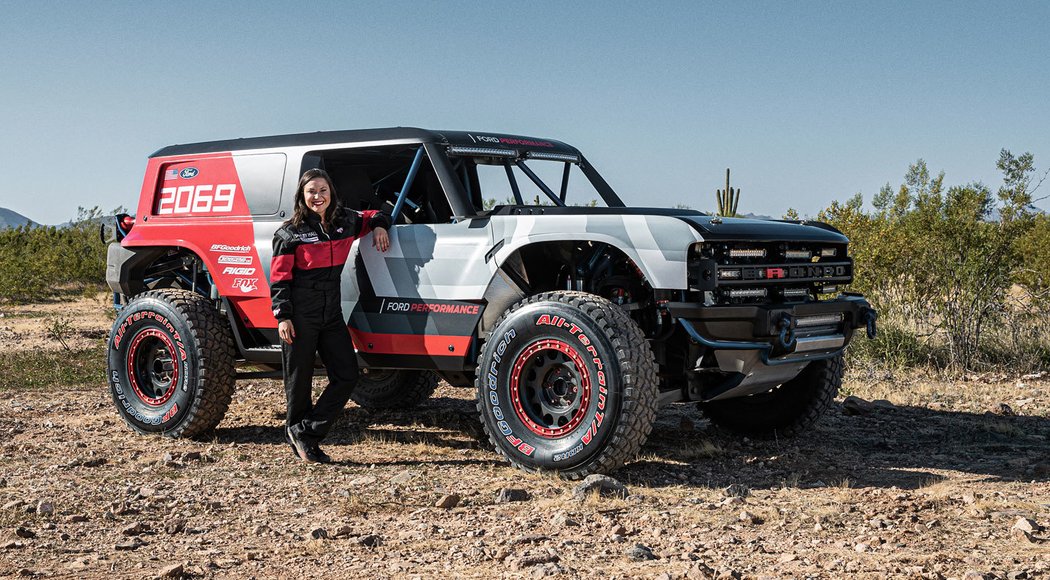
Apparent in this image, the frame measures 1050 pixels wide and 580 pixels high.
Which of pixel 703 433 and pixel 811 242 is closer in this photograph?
pixel 811 242

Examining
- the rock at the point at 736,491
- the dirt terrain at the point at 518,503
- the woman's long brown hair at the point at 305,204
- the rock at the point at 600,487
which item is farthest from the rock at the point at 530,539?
the woman's long brown hair at the point at 305,204

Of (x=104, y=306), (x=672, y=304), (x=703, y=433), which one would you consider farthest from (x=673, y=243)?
(x=104, y=306)

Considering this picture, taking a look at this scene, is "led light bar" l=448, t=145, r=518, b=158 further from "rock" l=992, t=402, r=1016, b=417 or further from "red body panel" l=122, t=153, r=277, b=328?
"rock" l=992, t=402, r=1016, b=417

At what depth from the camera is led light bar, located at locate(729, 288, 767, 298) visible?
6258mm

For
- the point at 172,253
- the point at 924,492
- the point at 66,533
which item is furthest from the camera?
the point at 172,253

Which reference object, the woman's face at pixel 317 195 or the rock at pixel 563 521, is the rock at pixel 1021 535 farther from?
the woman's face at pixel 317 195

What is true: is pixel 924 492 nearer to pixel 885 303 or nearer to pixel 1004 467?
pixel 1004 467

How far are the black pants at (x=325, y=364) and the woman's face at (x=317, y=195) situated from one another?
535 mm

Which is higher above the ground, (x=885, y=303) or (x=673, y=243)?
(x=673, y=243)

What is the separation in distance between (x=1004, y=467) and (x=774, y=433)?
1595mm

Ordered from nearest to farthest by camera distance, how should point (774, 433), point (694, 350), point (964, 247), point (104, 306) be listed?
point (694, 350), point (774, 433), point (964, 247), point (104, 306)

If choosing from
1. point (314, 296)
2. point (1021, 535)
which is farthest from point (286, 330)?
point (1021, 535)

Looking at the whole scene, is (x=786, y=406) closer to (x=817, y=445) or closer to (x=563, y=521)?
(x=817, y=445)

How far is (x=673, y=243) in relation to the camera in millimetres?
5961
